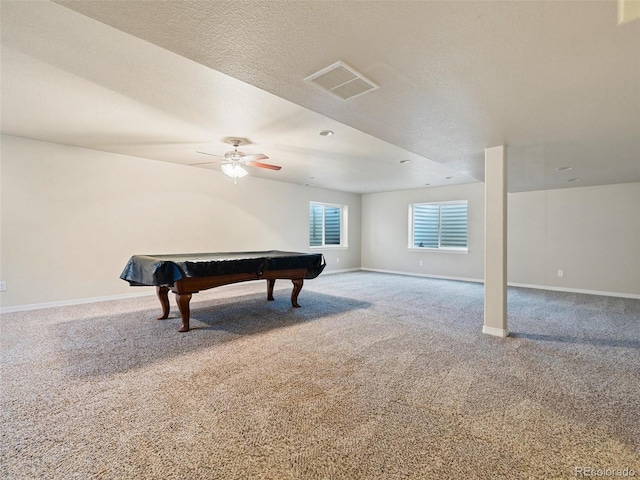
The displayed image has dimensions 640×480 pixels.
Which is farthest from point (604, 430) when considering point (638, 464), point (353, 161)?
point (353, 161)

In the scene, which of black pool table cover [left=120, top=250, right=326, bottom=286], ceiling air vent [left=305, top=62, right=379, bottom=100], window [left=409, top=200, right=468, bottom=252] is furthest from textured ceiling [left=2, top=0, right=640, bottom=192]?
window [left=409, top=200, right=468, bottom=252]

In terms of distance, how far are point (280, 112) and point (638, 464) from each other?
3448mm

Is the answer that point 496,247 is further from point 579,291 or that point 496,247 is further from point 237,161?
point 579,291

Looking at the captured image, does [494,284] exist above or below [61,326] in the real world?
above

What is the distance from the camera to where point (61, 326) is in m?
3.37

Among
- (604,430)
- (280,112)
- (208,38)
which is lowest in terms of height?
(604,430)

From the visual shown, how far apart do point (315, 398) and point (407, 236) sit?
662cm

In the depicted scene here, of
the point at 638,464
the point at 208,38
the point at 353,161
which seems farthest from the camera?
the point at 353,161

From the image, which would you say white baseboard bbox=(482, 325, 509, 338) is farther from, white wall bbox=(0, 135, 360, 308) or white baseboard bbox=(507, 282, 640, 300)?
white wall bbox=(0, 135, 360, 308)

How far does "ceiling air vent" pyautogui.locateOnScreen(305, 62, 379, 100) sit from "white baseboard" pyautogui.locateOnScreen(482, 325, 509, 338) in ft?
9.02

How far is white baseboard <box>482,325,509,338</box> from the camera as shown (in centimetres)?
315

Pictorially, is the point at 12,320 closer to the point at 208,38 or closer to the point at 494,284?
the point at 208,38

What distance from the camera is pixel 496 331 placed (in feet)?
10.4

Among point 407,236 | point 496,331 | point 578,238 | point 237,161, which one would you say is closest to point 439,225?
point 407,236
